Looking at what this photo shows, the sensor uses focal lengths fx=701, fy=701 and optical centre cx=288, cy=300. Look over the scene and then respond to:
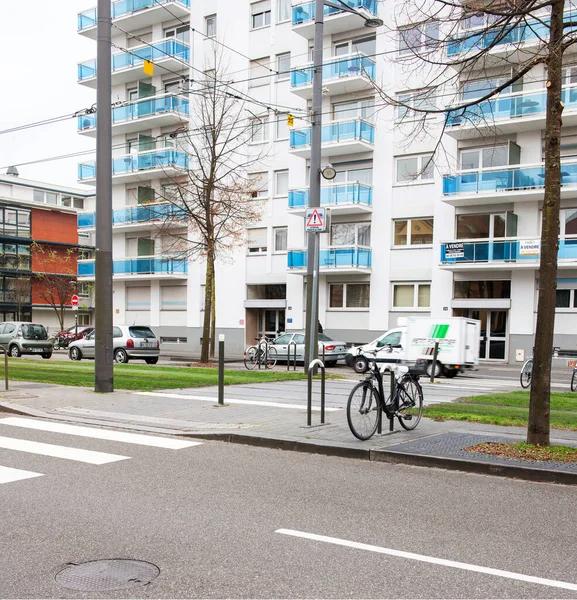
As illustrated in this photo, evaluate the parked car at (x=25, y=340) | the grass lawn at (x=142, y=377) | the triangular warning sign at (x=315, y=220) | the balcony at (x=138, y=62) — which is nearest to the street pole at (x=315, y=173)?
the triangular warning sign at (x=315, y=220)

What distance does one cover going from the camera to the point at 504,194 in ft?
95.6

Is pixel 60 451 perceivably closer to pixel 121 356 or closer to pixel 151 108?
pixel 121 356

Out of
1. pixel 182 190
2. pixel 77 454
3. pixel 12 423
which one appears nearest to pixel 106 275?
pixel 12 423

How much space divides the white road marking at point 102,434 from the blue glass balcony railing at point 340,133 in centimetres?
2542

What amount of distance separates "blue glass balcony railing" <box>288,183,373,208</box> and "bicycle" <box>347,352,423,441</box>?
23924 mm

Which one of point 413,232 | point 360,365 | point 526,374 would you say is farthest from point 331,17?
point 526,374

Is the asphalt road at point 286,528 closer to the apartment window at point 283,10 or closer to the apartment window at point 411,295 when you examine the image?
the apartment window at point 411,295

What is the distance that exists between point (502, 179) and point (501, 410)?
1928cm

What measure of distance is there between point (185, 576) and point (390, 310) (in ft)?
96.6

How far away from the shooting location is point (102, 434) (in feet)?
30.9

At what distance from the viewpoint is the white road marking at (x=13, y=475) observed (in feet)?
22.1

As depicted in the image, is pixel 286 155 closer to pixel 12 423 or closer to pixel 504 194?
pixel 504 194

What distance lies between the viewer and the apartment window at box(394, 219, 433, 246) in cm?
3219

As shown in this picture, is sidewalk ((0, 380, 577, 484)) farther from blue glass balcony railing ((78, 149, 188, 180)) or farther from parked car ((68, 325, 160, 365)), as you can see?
blue glass balcony railing ((78, 149, 188, 180))
